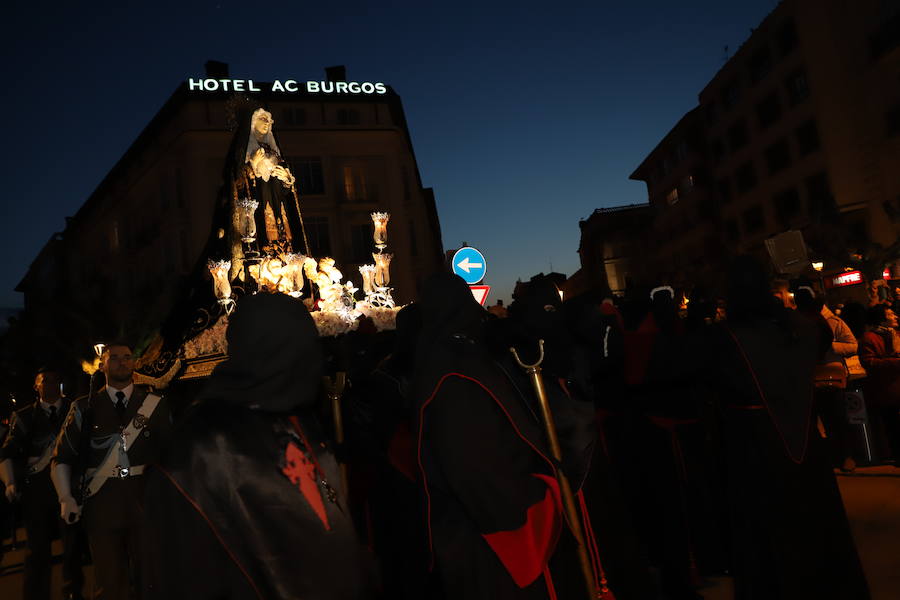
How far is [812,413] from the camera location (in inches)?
148

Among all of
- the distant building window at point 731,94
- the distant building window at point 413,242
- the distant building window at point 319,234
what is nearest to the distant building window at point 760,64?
the distant building window at point 731,94

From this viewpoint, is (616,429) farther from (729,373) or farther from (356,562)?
(356,562)

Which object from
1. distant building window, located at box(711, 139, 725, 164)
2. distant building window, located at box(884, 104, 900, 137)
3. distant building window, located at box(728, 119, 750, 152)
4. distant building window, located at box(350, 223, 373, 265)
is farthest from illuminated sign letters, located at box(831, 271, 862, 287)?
distant building window, located at box(350, 223, 373, 265)

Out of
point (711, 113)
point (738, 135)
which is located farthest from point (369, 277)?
point (711, 113)

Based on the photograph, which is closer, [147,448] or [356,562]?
[356,562]

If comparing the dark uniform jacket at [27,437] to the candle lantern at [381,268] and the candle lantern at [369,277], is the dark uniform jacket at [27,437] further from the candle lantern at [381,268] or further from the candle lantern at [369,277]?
the candle lantern at [369,277]

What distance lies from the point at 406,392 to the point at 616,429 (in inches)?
73.8

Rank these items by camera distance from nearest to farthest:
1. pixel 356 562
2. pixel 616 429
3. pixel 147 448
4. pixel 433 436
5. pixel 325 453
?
pixel 356 562 < pixel 325 453 < pixel 433 436 < pixel 147 448 < pixel 616 429

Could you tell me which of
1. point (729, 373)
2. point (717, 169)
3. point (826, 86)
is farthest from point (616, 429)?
point (717, 169)

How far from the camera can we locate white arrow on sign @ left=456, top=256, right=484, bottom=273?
8127 mm

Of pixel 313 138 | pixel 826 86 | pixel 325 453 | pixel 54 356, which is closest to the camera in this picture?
pixel 325 453

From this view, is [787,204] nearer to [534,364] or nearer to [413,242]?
[413,242]

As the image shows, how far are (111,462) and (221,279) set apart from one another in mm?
5710

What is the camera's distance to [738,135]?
120 feet
